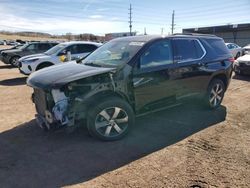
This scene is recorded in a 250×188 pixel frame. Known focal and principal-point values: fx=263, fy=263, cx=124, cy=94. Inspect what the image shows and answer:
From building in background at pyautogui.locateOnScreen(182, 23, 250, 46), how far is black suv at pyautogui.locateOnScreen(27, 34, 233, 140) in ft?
127

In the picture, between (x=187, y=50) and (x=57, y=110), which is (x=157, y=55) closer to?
(x=187, y=50)

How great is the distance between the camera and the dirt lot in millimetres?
3432

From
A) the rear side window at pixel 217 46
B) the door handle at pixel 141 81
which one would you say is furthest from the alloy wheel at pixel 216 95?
the door handle at pixel 141 81

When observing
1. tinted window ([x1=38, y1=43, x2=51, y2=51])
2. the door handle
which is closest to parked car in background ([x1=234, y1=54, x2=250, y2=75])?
the door handle

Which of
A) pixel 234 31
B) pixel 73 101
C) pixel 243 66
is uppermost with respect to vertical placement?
pixel 234 31

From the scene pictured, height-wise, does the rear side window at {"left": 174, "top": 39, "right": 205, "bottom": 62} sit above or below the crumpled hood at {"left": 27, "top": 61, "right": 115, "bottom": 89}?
above

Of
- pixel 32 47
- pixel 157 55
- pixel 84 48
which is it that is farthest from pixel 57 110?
pixel 32 47

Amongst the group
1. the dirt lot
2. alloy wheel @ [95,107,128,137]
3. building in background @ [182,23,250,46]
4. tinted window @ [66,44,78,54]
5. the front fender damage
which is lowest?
the dirt lot

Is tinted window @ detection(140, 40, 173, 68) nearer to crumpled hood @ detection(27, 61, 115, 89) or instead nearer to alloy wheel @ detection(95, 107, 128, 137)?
crumpled hood @ detection(27, 61, 115, 89)

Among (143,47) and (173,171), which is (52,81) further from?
(173,171)

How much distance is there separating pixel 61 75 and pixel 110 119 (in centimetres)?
111

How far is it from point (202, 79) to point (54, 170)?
376 cm

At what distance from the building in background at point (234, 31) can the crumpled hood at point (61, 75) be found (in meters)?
40.4

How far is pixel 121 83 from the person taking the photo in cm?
453
